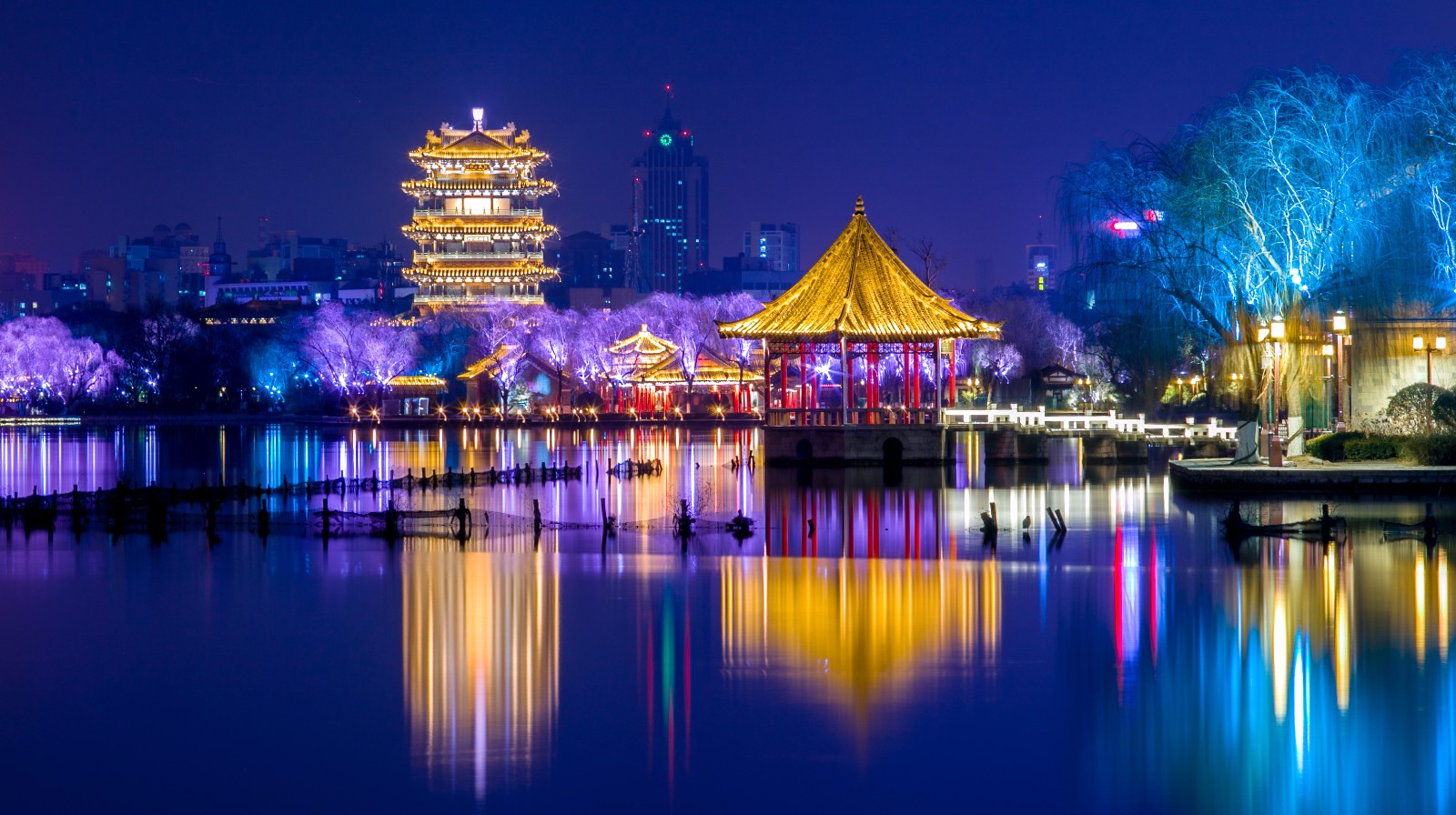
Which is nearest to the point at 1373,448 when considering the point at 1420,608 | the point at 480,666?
the point at 1420,608

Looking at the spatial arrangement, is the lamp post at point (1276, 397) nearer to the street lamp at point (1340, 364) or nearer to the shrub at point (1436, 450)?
the street lamp at point (1340, 364)

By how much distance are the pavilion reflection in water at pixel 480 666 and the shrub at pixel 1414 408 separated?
747 inches

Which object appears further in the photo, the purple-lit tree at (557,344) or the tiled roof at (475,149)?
the tiled roof at (475,149)

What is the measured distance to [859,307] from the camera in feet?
142

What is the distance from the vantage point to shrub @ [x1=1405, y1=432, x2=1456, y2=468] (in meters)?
31.3

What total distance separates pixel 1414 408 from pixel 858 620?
782 inches

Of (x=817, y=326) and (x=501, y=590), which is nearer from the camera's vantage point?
(x=501, y=590)

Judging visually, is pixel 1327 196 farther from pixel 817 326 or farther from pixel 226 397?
pixel 226 397

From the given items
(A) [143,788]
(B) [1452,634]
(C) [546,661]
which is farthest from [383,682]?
(B) [1452,634]

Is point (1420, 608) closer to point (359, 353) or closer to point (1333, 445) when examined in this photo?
point (1333, 445)

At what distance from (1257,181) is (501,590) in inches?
842

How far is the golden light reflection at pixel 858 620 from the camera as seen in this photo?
1608cm

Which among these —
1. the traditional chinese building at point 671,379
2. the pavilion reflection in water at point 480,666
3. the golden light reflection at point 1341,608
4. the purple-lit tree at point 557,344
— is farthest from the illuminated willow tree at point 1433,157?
the purple-lit tree at point 557,344

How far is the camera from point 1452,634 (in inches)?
678
